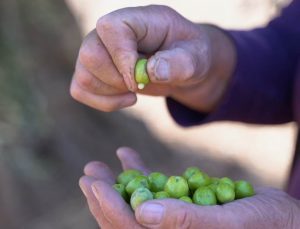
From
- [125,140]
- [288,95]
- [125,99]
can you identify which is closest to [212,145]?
[125,140]

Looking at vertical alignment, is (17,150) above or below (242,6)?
below

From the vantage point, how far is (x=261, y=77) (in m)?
1.71

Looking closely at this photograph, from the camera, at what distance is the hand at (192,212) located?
42.0 inches

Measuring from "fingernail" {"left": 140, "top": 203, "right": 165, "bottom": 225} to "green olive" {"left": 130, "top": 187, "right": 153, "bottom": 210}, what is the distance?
5cm

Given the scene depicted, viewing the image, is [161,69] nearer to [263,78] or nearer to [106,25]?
[106,25]

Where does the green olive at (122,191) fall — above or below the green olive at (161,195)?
below

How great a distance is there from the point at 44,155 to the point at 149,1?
1425 mm

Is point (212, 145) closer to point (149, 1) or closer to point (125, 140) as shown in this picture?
point (125, 140)

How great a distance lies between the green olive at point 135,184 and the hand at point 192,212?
2.0 inches

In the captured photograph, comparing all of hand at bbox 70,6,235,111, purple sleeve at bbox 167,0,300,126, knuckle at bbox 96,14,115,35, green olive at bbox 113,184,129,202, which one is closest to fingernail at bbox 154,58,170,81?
hand at bbox 70,6,235,111

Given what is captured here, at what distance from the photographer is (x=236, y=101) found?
168 centimetres

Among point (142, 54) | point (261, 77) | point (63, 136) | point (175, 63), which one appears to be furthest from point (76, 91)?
point (63, 136)

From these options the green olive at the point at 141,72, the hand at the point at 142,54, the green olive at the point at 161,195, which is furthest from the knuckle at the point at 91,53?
the green olive at the point at 161,195

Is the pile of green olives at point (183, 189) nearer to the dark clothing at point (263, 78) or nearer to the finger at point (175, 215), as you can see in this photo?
the finger at point (175, 215)
